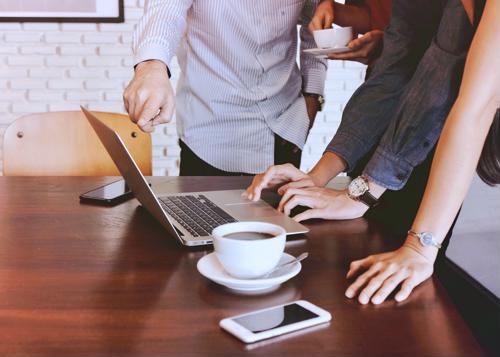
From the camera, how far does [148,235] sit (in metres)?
1.06

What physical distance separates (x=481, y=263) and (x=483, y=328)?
1349 mm

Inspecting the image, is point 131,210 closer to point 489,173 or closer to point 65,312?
point 65,312

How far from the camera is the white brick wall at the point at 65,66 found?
3.18 m

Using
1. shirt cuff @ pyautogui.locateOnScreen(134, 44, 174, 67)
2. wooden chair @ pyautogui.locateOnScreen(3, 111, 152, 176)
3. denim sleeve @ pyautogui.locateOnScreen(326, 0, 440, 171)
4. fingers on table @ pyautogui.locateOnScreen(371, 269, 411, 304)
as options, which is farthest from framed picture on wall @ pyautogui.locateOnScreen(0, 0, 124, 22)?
fingers on table @ pyautogui.locateOnScreen(371, 269, 411, 304)

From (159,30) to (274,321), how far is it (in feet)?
2.97

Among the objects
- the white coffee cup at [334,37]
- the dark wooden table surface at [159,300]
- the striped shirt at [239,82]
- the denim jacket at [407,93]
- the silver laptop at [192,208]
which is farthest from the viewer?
the striped shirt at [239,82]

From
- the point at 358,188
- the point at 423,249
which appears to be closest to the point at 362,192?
the point at 358,188

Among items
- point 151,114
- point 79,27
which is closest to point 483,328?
point 151,114

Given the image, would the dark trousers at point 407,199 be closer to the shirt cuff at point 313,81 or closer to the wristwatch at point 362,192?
the wristwatch at point 362,192

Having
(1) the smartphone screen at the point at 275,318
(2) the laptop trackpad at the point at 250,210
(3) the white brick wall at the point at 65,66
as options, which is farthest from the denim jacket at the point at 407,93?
(3) the white brick wall at the point at 65,66

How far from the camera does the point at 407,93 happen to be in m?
1.17

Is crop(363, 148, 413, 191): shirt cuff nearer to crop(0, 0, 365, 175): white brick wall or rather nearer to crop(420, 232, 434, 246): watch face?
crop(420, 232, 434, 246): watch face

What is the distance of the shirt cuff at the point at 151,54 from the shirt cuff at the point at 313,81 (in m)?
0.71

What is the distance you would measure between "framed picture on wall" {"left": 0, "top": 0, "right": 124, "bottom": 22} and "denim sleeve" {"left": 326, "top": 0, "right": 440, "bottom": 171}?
2.11 meters
